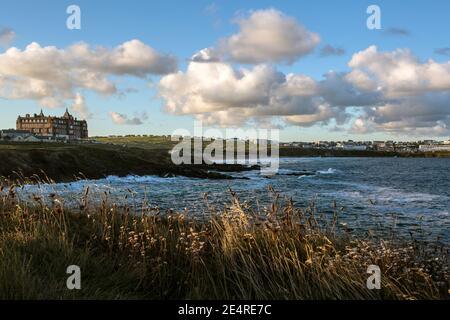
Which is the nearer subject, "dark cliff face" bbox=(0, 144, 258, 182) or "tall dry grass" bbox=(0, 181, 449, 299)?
"tall dry grass" bbox=(0, 181, 449, 299)

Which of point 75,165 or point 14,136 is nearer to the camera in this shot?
point 75,165

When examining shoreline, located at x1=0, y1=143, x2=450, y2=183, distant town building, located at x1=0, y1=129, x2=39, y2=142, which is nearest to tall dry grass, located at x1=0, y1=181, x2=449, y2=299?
shoreline, located at x1=0, y1=143, x2=450, y2=183

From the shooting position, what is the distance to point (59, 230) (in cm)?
932

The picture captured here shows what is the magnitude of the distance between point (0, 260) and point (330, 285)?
5046 mm

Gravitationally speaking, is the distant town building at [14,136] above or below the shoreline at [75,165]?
above

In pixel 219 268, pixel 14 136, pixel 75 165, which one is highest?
pixel 14 136

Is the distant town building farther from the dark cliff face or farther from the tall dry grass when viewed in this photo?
the tall dry grass

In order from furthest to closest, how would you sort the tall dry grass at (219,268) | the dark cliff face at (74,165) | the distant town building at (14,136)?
the distant town building at (14,136)
the dark cliff face at (74,165)
the tall dry grass at (219,268)

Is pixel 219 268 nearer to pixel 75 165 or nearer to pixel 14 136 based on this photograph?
pixel 75 165

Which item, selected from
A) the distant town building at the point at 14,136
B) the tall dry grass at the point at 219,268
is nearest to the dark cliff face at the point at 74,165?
the tall dry grass at the point at 219,268

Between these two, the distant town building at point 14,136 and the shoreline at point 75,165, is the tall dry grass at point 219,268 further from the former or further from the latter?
the distant town building at point 14,136

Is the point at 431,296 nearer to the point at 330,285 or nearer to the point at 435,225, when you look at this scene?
the point at 330,285

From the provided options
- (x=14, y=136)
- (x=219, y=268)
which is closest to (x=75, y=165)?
(x=219, y=268)
